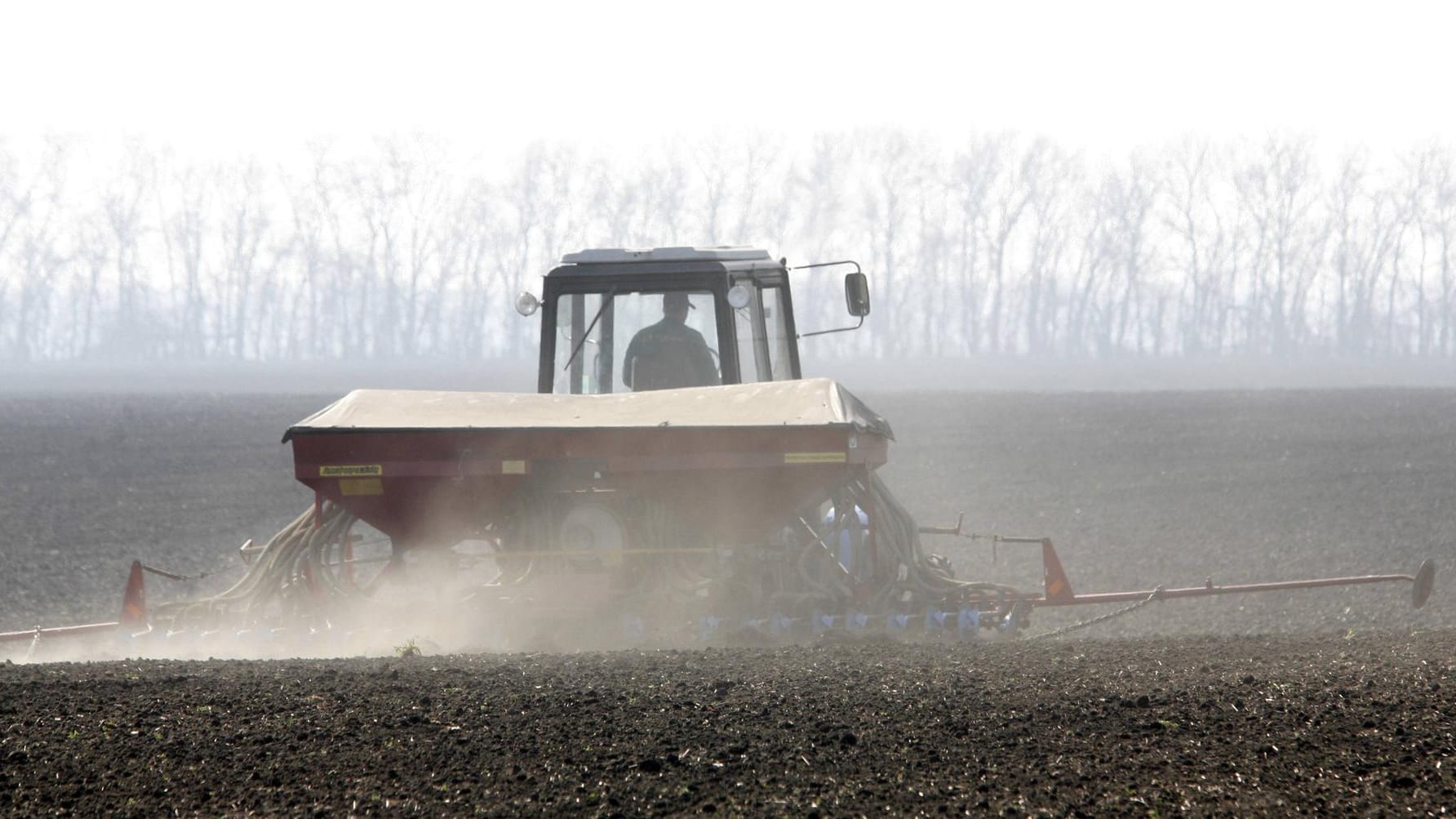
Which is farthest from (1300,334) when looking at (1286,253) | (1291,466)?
(1291,466)

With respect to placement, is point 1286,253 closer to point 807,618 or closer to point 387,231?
point 387,231

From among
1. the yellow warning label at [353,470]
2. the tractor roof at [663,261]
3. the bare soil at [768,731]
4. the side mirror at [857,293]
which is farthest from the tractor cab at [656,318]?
the bare soil at [768,731]

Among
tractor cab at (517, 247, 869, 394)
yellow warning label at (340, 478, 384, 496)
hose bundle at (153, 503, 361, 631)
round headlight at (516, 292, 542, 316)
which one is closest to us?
yellow warning label at (340, 478, 384, 496)

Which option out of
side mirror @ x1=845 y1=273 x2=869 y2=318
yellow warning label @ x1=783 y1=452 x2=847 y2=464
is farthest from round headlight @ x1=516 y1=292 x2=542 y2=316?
yellow warning label @ x1=783 y1=452 x2=847 y2=464

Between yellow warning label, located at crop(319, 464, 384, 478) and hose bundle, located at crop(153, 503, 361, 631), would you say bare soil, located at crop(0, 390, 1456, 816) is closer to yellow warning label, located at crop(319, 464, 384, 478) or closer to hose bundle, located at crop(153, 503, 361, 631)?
yellow warning label, located at crop(319, 464, 384, 478)

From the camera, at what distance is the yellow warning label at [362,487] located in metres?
7.37

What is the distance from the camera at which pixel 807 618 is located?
7707 mm

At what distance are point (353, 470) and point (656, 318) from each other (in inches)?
101

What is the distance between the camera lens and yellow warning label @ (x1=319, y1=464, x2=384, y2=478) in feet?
24.0

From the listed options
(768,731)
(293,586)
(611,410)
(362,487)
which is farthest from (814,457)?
(293,586)

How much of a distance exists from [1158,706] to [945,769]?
41.9 inches

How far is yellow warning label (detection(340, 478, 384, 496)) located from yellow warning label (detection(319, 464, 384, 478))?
0.04 meters

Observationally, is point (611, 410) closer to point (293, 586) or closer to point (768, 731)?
point (293, 586)

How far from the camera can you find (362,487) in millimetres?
7383
